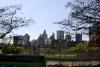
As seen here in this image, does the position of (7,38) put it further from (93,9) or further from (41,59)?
(41,59)

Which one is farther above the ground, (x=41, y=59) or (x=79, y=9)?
(x=79, y=9)

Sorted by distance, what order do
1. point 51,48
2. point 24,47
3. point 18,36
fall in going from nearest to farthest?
point 18,36, point 24,47, point 51,48

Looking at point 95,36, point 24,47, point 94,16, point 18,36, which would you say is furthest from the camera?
point 24,47

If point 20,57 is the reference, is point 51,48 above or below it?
below

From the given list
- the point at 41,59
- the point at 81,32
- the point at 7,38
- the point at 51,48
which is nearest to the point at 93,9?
the point at 81,32

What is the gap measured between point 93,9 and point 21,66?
8.39 metres

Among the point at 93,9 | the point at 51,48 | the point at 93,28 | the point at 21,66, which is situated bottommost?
the point at 51,48

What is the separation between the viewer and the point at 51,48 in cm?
5750

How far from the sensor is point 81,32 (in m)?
17.8

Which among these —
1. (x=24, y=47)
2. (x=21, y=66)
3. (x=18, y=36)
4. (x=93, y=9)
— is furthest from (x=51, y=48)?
(x=21, y=66)

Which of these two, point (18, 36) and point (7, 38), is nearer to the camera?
point (7, 38)

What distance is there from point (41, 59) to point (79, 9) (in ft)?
27.8

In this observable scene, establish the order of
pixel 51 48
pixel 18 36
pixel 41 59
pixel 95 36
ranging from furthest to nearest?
pixel 51 48 < pixel 18 36 < pixel 95 36 < pixel 41 59

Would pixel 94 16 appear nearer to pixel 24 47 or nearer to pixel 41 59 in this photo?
pixel 41 59
